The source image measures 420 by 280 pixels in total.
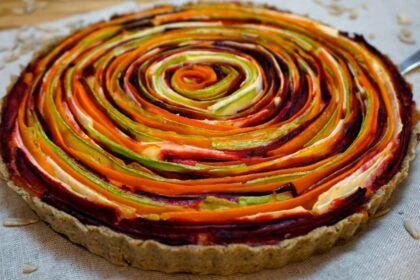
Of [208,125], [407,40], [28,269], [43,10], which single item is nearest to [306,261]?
[208,125]

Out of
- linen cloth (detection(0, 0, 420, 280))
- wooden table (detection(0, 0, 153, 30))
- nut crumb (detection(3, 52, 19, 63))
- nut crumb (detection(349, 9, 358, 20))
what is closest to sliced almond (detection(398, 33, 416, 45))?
nut crumb (detection(349, 9, 358, 20))

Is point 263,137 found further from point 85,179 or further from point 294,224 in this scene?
point 85,179

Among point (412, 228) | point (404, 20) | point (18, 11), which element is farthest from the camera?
point (18, 11)

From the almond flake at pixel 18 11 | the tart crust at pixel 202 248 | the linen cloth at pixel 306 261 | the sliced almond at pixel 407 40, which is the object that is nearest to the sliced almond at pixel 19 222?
the linen cloth at pixel 306 261

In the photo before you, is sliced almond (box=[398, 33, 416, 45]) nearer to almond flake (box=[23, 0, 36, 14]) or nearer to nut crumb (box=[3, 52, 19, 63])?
nut crumb (box=[3, 52, 19, 63])

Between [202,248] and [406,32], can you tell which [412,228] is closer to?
[202,248]

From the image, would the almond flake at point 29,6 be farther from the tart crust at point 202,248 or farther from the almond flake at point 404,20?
the almond flake at point 404,20

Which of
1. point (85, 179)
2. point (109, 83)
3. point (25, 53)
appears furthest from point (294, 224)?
point (25, 53)
